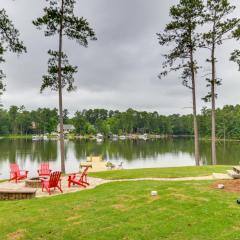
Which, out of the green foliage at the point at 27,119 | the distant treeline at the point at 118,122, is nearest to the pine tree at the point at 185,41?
the distant treeline at the point at 118,122

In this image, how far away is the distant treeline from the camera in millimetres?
104750

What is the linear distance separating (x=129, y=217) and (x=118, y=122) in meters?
130

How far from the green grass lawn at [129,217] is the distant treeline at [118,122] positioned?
95.8 m

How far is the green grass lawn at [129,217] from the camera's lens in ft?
22.3

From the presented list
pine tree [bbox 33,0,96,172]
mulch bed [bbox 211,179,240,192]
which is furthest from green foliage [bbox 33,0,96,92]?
mulch bed [bbox 211,179,240,192]

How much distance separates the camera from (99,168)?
29453 millimetres

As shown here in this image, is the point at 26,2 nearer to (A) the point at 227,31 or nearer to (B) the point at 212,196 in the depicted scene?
(B) the point at 212,196

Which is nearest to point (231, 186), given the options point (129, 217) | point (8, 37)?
point (129, 217)

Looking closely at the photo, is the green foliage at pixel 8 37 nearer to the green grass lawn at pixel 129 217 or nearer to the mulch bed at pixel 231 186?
the green grass lawn at pixel 129 217

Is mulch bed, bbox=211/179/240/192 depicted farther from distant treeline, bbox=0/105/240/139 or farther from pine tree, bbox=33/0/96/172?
distant treeline, bbox=0/105/240/139

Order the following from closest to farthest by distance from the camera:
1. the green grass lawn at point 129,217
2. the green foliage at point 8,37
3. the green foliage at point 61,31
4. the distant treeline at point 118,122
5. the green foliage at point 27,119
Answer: the green grass lawn at point 129,217 → the green foliage at point 8,37 → the green foliage at point 61,31 → the distant treeline at point 118,122 → the green foliage at point 27,119

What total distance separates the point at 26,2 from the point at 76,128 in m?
122

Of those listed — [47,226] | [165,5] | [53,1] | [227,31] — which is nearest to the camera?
[47,226]

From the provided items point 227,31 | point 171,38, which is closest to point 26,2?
point 171,38
